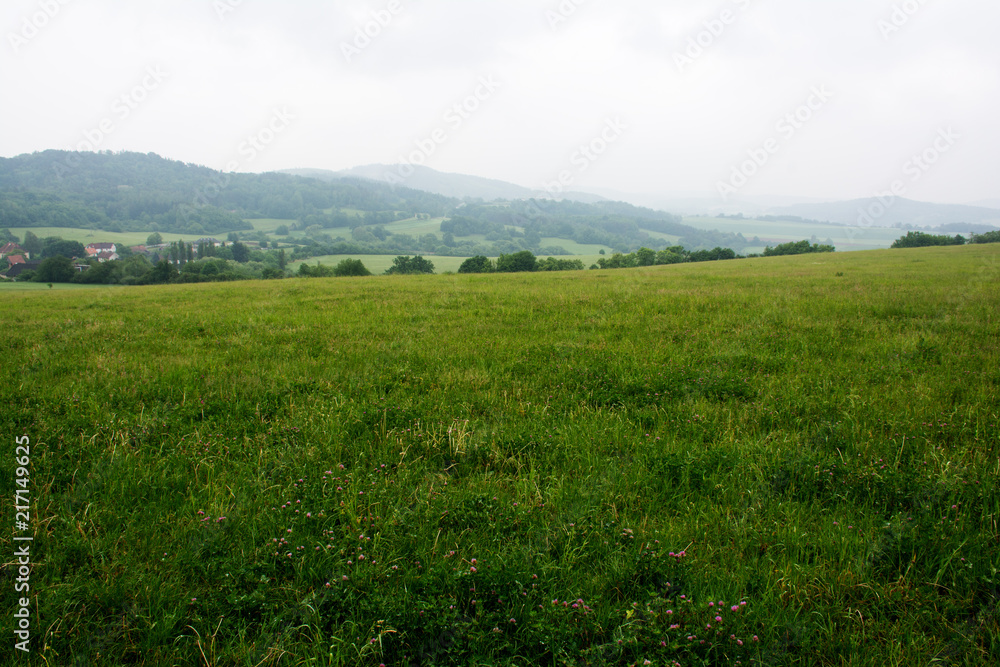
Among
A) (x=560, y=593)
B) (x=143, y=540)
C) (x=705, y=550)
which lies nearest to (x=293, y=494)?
(x=143, y=540)

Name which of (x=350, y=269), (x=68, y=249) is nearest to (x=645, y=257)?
(x=350, y=269)

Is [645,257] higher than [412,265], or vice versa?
[645,257]

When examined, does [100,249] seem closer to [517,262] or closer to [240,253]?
[240,253]

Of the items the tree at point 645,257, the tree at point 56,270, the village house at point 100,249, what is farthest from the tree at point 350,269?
the village house at point 100,249

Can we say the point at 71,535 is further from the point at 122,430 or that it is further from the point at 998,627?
the point at 998,627

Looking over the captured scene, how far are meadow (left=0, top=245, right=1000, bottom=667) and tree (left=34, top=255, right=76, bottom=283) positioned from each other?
285 feet

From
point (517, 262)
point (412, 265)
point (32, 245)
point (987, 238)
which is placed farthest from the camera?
point (32, 245)

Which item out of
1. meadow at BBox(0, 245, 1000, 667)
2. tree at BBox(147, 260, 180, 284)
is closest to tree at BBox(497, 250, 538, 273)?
tree at BBox(147, 260, 180, 284)

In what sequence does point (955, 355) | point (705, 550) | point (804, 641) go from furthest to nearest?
point (955, 355) < point (705, 550) < point (804, 641)

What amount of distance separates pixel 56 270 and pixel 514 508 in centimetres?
9604

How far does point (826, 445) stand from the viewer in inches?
178

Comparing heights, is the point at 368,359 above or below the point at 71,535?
above

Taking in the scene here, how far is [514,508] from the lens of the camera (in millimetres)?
3588

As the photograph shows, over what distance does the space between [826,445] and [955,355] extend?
502 centimetres
